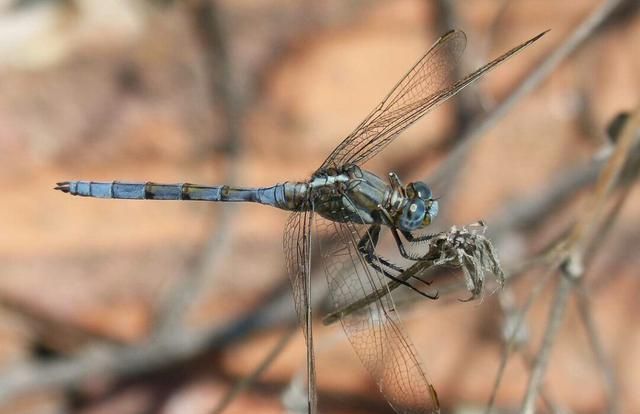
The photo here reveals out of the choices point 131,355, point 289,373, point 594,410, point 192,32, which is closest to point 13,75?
point 192,32

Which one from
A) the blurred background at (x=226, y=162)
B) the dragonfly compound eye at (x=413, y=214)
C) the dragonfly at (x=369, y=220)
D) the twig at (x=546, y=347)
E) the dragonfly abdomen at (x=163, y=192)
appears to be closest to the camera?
the twig at (x=546, y=347)

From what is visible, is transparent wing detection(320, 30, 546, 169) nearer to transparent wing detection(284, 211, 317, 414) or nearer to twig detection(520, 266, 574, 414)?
transparent wing detection(284, 211, 317, 414)

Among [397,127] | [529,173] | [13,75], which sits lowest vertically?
[397,127]

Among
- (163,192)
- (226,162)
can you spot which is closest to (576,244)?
(163,192)

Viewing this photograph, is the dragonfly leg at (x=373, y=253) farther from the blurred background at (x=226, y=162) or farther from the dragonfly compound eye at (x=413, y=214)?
the blurred background at (x=226, y=162)

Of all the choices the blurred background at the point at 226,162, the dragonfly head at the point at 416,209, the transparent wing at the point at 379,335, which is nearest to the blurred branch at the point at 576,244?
the transparent wing at the point at 379,335

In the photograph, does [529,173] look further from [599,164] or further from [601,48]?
[601,48]

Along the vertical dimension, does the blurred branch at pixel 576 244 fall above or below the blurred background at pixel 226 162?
below

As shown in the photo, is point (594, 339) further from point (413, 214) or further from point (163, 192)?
point (163, 192)
